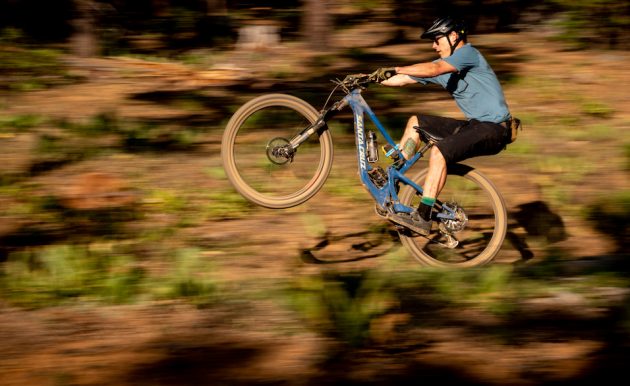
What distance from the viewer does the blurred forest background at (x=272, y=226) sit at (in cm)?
480

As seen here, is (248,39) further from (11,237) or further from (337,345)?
(337,345)

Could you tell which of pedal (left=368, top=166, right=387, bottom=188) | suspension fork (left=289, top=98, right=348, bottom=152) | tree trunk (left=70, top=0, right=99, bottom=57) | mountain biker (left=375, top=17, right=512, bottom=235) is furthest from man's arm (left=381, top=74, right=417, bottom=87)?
tree trunk (left=70, top=0, right=99, bottom=57)

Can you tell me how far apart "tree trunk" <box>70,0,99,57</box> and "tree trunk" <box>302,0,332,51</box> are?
3502mm

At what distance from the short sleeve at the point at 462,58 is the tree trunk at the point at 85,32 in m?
8.30

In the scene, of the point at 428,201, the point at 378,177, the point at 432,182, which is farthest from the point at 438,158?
the point at 378,177

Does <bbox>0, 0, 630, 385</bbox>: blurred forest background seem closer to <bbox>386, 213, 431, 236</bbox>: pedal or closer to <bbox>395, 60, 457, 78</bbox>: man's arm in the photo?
<bbox>386, 213, 431, 236</bbox>: pedal

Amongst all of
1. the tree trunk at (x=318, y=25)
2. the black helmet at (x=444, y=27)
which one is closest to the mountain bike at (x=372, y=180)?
the black helmet at (x=444, y=27)

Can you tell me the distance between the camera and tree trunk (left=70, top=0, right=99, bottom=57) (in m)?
13.4

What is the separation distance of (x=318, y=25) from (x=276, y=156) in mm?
7906

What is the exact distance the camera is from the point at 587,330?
5.01m

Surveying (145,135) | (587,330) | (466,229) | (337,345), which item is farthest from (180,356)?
(145,135)

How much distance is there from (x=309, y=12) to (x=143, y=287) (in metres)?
9.15

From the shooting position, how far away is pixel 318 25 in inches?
559

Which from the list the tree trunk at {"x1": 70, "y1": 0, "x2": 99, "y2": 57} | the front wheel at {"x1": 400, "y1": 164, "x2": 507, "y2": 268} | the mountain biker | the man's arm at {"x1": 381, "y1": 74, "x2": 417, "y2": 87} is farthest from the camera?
the tree trunk at {"x1": 70, "y1": 0, "x2": 99, "y2": 57}
